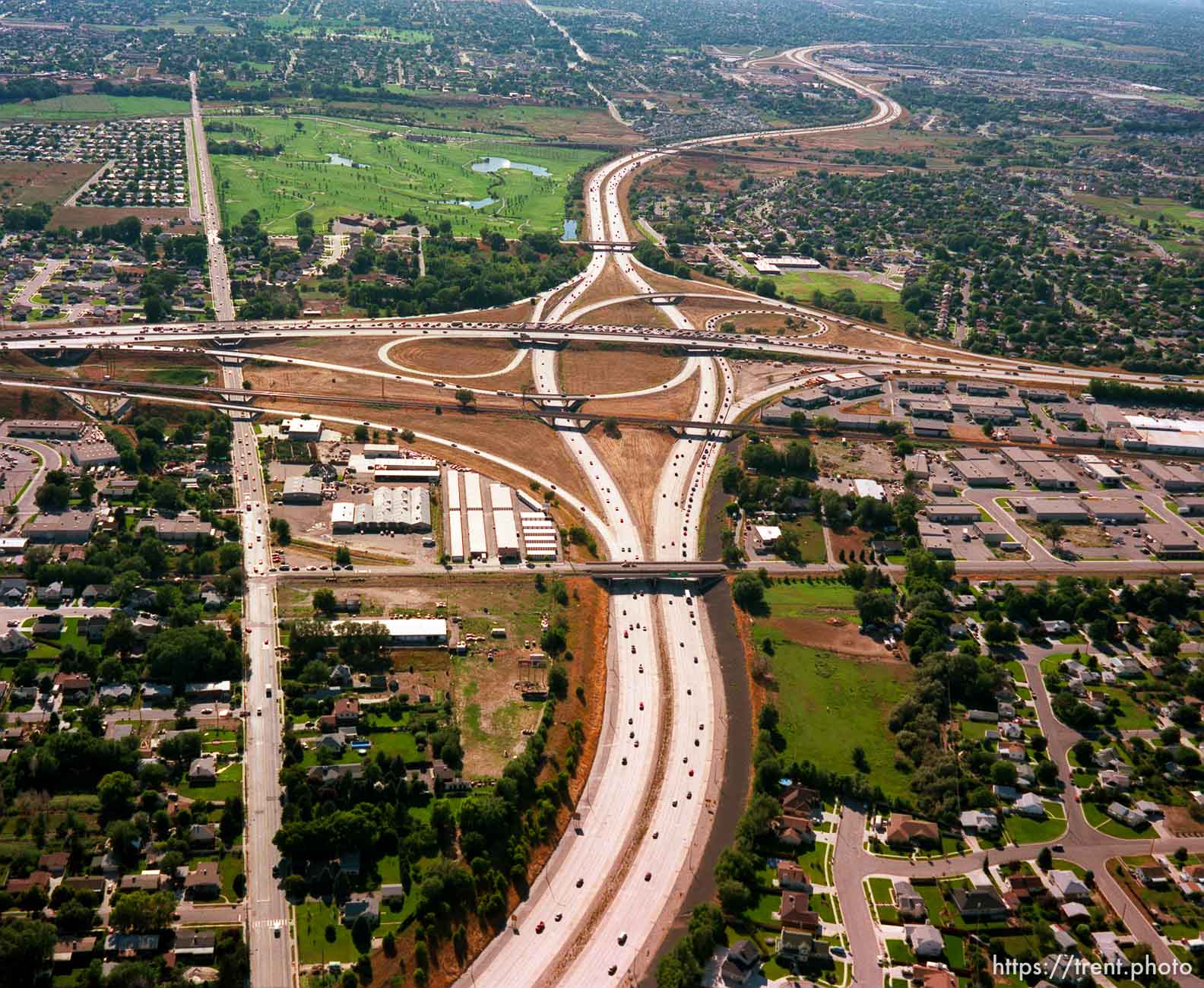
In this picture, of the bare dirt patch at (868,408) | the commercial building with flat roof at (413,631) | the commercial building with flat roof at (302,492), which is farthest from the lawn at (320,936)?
the bare dirt patch at (868,408)

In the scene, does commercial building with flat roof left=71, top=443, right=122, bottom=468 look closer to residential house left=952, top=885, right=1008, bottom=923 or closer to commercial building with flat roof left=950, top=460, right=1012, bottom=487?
residential house left=952, top=885, right=1008, bottom=923

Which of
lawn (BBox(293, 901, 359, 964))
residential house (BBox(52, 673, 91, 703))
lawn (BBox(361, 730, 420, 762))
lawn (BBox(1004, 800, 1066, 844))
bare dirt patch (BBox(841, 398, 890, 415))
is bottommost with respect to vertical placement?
lawn (BBox(1004, 800, 1066, 844))

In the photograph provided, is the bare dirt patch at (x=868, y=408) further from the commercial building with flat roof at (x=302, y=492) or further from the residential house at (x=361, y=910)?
the residential house at (x=361, y=910)

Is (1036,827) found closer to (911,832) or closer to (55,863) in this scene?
(911,832)

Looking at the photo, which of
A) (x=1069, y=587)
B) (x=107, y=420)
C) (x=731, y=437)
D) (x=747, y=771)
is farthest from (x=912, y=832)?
(x=107, y=420)

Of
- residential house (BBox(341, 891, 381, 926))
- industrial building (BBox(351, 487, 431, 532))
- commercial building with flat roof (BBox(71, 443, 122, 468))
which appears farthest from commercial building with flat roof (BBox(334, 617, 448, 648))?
commercial building with flat roof (BBox(71, 443, 122, 468))

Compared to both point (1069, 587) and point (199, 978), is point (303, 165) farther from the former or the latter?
point (199, 978)

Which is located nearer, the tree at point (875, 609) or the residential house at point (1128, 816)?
the residential house at point (1128, 816)
